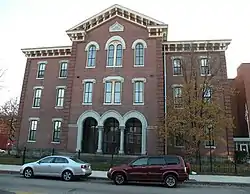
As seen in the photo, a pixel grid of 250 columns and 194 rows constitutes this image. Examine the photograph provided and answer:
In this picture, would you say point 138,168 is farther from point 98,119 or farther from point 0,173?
point 98,119

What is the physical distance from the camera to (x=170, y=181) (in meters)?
13.0

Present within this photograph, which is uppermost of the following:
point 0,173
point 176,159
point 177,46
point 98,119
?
point 177,46

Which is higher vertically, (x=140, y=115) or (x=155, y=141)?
(x=140, y=115)

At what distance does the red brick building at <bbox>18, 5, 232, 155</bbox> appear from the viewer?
26359 mm

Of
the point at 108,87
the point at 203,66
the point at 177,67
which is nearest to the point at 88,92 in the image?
the point at 108,87

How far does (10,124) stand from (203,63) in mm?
36139

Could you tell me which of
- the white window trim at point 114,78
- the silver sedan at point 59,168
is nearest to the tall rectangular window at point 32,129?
the white window trim at point 114,78

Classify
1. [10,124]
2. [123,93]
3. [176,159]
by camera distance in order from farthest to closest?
1. [10,124]
2. [123,93]
3. [176,159]

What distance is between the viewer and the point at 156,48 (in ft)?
91.1

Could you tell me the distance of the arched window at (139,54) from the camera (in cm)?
2786

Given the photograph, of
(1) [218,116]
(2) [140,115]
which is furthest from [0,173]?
(1) [218,116]

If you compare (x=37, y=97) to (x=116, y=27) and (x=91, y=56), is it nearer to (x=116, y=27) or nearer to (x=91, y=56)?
(x=91, y=56)

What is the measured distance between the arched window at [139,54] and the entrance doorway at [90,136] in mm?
8105

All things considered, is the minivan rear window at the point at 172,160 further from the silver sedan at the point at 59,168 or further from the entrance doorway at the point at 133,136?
the entrance doorway at the point at 133,136
